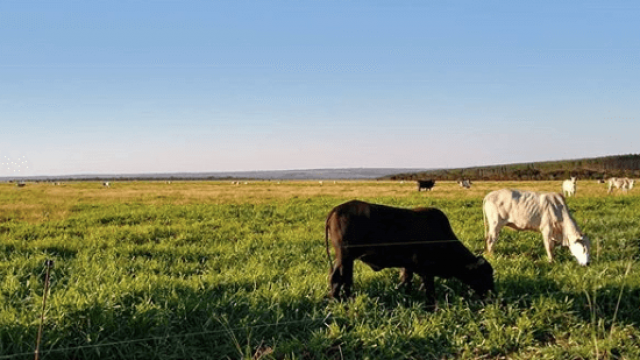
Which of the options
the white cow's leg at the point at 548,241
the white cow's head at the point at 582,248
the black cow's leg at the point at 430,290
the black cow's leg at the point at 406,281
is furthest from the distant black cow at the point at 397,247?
the white cow's leg at the point at 548,241

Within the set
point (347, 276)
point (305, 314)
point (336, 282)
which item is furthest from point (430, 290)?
point (305, 314)

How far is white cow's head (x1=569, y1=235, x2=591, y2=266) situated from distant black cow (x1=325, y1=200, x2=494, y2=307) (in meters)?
3.30

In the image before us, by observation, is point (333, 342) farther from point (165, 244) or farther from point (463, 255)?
point (165, 244)

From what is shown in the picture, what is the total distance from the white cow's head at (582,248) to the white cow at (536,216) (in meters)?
0.02

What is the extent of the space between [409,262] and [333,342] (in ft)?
5.52

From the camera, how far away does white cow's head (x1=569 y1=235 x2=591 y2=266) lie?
8.69m

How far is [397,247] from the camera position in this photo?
632 cm

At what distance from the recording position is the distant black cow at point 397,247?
248 inches

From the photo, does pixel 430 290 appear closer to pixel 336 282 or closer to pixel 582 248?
pixel 336 282

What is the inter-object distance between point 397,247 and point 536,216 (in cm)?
520

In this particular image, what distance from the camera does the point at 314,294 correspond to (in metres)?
6.55

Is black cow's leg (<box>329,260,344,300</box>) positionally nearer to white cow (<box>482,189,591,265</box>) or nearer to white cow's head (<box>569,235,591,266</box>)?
white cow (<box>482,189,591,265</box>)

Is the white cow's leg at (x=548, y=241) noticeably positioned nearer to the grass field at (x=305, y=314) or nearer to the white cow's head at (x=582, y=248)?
the grass field at (x=305, y=314)

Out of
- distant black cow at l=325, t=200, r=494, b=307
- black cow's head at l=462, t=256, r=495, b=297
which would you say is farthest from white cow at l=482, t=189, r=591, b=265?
distant black cow at l=325, t=200, r=494, b=307
